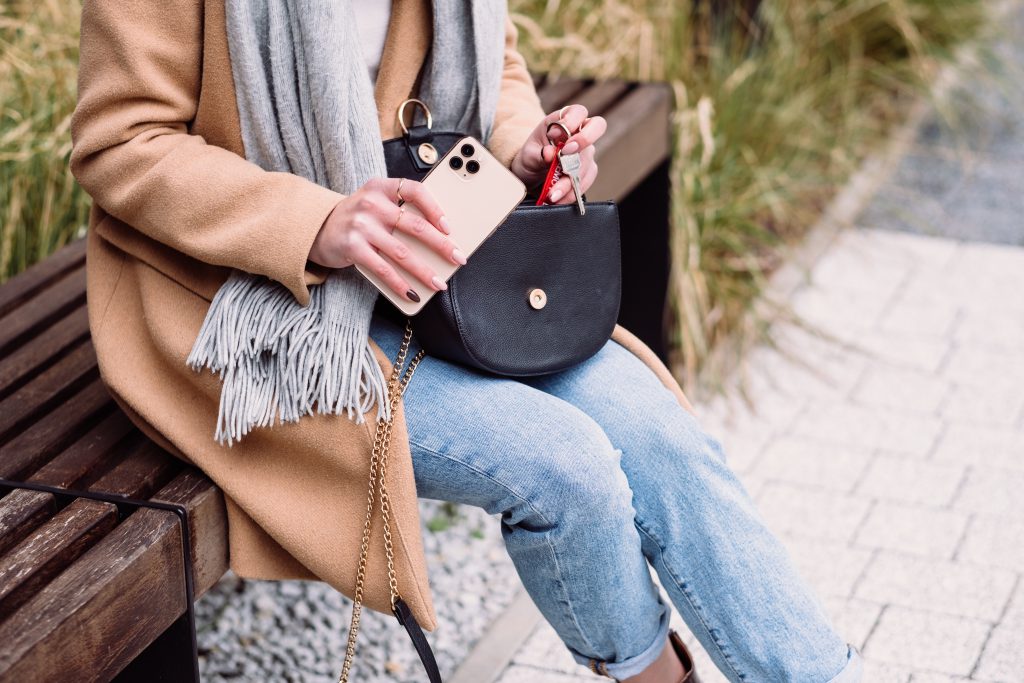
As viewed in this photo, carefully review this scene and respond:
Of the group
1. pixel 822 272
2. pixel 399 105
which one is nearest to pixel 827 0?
pixel 822 272

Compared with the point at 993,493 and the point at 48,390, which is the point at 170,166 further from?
the point at 993,493

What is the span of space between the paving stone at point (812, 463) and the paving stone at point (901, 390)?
0.26 meters

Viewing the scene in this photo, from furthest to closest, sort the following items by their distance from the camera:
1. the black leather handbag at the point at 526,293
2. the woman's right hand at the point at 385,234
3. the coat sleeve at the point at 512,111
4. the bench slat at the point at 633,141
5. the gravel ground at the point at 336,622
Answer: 1. the bench slat at the point at 633,141
2. the gravel ground at the point at 336,622
3. the coat sleeve at the point at 512,111
4. the black leather handbag at the point at 526,293
5. the woman's right hand at the point at 385,234

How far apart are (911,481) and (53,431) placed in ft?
6.38

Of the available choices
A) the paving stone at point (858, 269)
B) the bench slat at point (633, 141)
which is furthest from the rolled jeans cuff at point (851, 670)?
the paving stone at point (858, 269)

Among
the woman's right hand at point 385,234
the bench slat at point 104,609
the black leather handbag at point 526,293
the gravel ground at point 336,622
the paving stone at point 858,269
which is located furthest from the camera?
the paving stone at point 858,269

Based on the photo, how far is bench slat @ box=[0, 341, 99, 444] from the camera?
2023 millimetres

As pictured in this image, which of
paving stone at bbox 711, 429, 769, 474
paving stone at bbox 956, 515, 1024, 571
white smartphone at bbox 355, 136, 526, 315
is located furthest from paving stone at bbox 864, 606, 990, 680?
white smartphone at bbox 355, 136, 526, 315

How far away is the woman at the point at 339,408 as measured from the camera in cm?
175

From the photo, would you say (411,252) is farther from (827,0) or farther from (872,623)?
(827,0)

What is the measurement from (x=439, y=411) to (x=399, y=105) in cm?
51

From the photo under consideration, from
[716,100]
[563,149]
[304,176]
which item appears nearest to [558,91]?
[716,100]

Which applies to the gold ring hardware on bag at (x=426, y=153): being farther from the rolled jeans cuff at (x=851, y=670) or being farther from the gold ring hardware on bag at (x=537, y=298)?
the rolled jeans cuff at (x=851, y=670)

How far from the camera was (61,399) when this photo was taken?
209 centimetres
